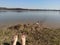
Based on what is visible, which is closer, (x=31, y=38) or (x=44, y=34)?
(x=31, y=38)

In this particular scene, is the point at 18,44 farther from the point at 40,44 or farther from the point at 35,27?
the point at 35,27

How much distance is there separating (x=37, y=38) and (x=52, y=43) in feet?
3.98

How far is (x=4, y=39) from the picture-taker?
1043cm

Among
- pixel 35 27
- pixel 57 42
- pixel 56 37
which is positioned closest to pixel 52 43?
pixel 57 42

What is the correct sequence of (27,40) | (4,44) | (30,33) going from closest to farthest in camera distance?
(4,44) → (27,40) → (30,33)

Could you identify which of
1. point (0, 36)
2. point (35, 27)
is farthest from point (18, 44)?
point (35, 27)

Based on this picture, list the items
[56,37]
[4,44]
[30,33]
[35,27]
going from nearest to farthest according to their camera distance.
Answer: [4,44] < [56,37] < [30,33] < [35,27]

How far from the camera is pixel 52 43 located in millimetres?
10070

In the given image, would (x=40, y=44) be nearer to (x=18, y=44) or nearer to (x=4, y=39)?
(x=18, y=44)

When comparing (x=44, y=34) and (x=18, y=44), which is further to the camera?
(x=44, y=34)

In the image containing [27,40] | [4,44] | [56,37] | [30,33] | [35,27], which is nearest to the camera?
[4,44]

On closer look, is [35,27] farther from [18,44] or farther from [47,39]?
[18,44]

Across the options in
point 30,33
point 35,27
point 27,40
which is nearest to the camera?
point 27,40

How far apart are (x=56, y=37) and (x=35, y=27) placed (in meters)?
3.01
